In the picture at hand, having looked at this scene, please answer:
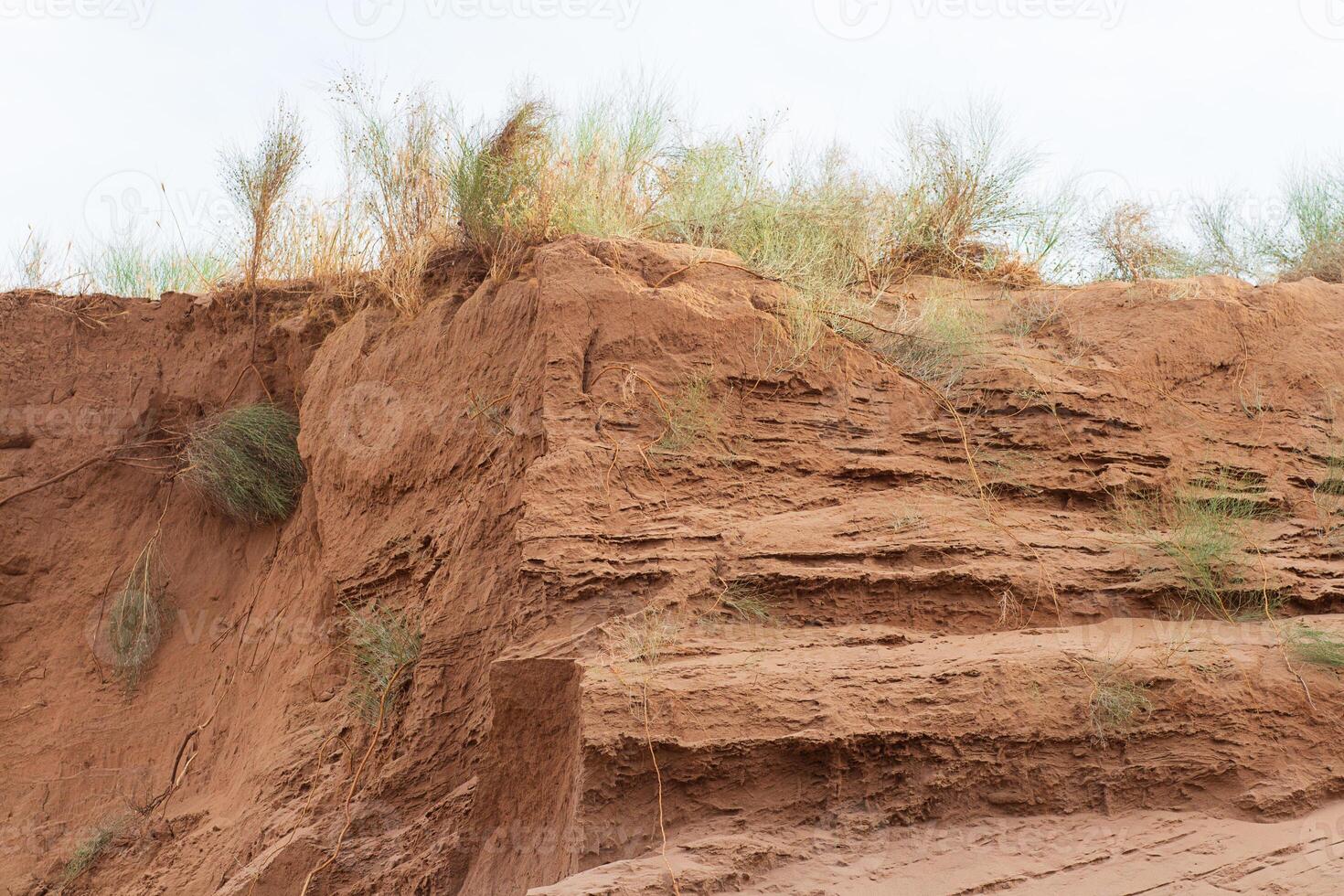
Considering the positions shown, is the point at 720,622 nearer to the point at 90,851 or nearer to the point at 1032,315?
the point at 1032,315

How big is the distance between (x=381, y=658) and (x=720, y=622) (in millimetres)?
1667

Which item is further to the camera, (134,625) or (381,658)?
(134,625)

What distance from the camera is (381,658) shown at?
203 inches

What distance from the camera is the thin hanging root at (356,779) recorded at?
4.71 meters

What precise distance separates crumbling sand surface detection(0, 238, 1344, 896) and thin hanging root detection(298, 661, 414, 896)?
32 millimetres

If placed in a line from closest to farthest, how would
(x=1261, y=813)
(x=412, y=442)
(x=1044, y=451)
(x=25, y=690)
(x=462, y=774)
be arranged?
(x=1261, y=813), (x=462, y=774), (x=1044, y=451), (x=412, y=442), (x=25, y=690)

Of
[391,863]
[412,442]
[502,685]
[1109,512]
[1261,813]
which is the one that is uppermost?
[412,442]

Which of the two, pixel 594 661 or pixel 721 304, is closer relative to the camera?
pixel 594 661

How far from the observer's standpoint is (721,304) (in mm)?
5281

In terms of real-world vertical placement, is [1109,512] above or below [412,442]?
below

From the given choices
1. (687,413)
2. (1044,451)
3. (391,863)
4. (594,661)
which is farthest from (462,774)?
(1044,451)

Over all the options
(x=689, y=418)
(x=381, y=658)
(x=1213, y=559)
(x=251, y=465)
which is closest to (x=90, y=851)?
(x=381, y=658)

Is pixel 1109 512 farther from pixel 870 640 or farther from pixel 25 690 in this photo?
pixel 25 690

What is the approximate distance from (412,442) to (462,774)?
160 cm
